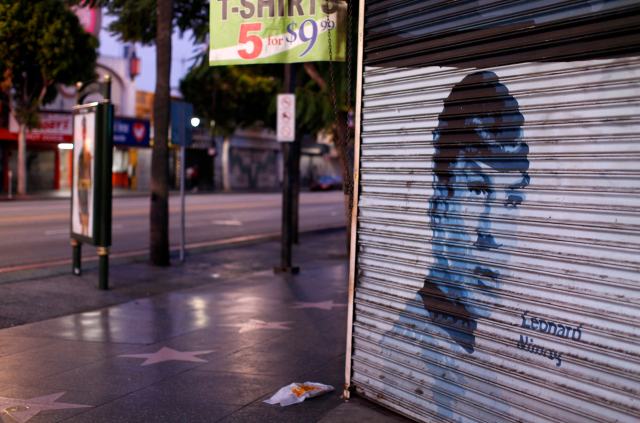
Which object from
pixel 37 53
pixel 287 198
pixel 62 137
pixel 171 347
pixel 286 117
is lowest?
pixel 171 347

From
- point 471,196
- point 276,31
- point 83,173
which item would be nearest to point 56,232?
point 83,173

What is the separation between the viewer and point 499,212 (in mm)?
4461

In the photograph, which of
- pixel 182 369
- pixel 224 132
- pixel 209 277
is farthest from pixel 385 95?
pixel 224 132

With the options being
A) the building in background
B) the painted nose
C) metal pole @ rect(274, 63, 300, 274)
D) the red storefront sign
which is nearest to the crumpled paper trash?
the painted nose

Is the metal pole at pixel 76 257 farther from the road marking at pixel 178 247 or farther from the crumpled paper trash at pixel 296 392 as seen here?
the crumpled paper trash at pixel 296 392

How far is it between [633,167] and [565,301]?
789 mm

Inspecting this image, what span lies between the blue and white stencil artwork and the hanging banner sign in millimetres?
1740

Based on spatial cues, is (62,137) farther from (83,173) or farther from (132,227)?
(83,173)

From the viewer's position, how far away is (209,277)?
12.6 m

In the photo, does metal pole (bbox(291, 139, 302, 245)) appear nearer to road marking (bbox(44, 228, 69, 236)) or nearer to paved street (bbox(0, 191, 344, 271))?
paved street (bbox(0, 191, 344, 271))

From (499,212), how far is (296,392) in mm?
2315

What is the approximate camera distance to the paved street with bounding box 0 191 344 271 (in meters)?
14.9

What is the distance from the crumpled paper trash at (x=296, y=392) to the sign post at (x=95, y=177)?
5.56m

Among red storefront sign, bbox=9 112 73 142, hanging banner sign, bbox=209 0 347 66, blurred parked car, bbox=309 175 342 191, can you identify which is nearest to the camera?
hanging banner sign, bbox=209 0 347 66
